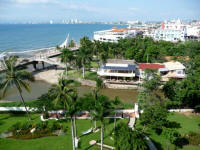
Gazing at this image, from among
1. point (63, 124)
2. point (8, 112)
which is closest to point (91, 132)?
point (63, 124)

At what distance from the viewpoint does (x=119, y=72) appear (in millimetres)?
49375

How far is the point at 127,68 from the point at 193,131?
25.8m

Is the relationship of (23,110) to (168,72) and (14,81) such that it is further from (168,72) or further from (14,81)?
(168,72)

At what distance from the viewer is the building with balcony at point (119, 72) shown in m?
47.8

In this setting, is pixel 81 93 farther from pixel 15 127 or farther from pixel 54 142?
pixel 54 142

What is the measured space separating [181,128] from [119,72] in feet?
85.8

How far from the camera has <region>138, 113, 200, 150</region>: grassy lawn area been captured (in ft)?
72.9

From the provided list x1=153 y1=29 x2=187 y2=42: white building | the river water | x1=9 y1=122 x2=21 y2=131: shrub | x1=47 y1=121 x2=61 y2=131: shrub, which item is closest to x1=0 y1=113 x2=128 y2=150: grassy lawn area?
x1=9 y1=122 x2=21 y2=131: shrub

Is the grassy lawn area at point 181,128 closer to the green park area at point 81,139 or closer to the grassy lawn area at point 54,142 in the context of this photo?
→ the green park area at point 81,139

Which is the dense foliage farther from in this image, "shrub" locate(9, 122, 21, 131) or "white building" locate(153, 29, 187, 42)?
"white building" locate(153, 29, 187, 42)

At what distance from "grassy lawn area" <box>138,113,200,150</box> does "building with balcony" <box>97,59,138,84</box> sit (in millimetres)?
19804

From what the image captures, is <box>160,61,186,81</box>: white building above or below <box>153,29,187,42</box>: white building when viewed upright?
below

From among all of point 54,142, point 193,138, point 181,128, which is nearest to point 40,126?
point 54,142

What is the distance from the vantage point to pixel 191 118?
97.0ft
